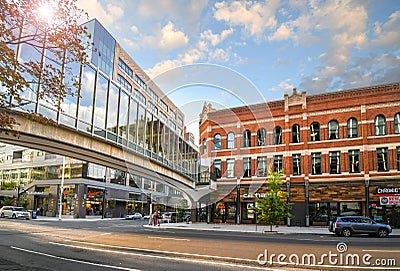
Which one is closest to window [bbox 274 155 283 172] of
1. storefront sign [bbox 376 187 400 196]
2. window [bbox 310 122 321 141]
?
window [bbox 310 122 321 141]

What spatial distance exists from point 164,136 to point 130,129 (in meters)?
7.76

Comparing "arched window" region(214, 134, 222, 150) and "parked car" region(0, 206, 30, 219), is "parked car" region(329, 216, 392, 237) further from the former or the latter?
"parked car" region(0, 206, 30, 219)

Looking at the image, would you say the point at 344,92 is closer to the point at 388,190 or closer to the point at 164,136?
the point at 388,190

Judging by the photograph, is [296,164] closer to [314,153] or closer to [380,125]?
[314,153]

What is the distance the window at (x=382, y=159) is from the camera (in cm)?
3375

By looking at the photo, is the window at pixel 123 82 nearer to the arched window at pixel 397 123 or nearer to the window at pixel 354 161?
the window at pixel 354 161

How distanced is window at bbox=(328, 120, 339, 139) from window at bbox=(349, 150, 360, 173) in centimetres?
245

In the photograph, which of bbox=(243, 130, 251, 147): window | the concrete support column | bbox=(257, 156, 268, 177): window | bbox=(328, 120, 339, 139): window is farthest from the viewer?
the concrete support column

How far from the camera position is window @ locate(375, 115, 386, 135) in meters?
34.6

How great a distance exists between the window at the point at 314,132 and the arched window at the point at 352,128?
3144 millimetres

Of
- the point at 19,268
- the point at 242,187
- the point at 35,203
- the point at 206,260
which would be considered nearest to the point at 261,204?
the point at 242,187

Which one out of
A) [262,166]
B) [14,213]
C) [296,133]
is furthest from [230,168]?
[14,213]

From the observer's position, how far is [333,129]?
121ft

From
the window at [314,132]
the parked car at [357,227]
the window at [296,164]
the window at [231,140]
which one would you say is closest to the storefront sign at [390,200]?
the window at [296,164]
